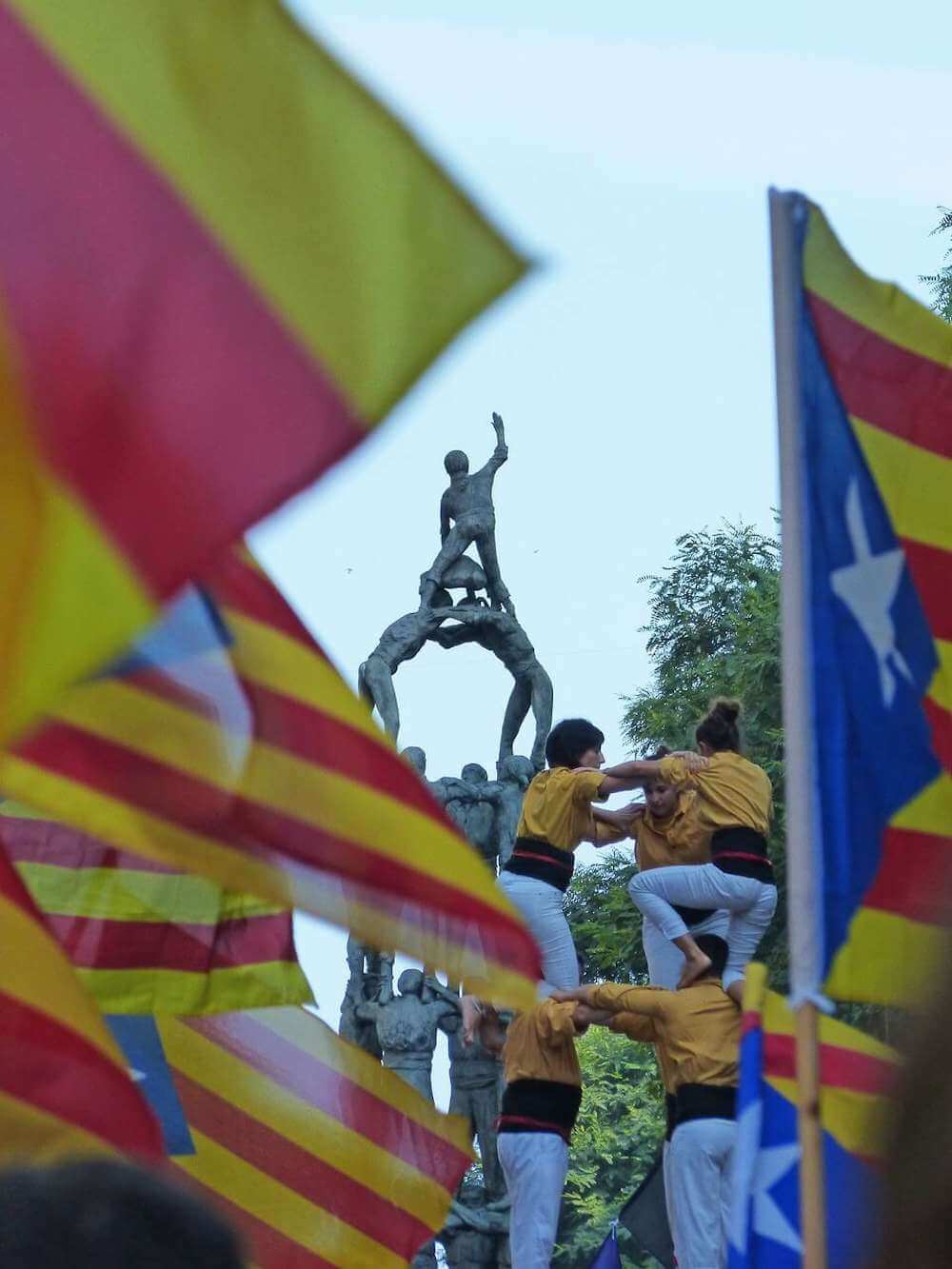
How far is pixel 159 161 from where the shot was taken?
129 inches

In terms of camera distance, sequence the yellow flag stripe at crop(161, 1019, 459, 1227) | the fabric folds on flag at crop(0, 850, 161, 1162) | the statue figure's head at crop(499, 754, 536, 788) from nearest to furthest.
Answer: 1. the fabric folds on flag at crop(0, 850, 161, 1162)
2. the yellow flag stripe at crop(161, 1019, 459, 1227)
3. the statue figure's head at crop(499, 754, 536, 788)

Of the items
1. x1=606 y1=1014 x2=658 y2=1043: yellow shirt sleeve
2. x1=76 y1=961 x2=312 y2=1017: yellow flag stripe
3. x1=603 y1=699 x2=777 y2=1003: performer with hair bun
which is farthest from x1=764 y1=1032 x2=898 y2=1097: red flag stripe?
x1=606 y1=1014 x2=658 y2=1043: yellow shirt sleeve

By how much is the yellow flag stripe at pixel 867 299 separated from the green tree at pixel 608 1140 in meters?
30.2

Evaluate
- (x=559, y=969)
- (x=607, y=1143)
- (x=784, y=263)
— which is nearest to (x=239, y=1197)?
(x=559, y=969)

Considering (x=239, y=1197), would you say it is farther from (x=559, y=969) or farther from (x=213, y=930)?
(x=559, y=969)

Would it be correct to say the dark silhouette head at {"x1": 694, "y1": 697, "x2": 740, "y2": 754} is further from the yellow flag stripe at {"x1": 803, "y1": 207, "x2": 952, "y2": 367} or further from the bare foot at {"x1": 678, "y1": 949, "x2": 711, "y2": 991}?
the yellow flag stripe at {"x1": 803, "y1": 207, "x2": 952, "y2": 367}

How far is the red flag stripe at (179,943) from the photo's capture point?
21.5 ft

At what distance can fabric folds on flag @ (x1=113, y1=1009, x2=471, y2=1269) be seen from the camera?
616 centimetres

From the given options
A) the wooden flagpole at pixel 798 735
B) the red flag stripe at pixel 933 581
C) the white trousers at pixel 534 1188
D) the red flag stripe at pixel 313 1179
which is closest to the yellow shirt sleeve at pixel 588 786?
the white trousers at pixel 534 1188

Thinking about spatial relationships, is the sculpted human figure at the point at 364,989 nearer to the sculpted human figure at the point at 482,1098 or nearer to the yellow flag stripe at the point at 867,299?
the sculpted human figure at the point at 482,1098

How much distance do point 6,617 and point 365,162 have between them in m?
0.89

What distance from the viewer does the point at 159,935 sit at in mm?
6582

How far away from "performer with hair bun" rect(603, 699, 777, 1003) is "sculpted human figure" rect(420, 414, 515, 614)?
7.09 metres

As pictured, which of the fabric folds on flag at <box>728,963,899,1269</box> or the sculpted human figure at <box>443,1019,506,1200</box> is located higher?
the fabric folds on flag at <box>728,963,899,1269</box>
